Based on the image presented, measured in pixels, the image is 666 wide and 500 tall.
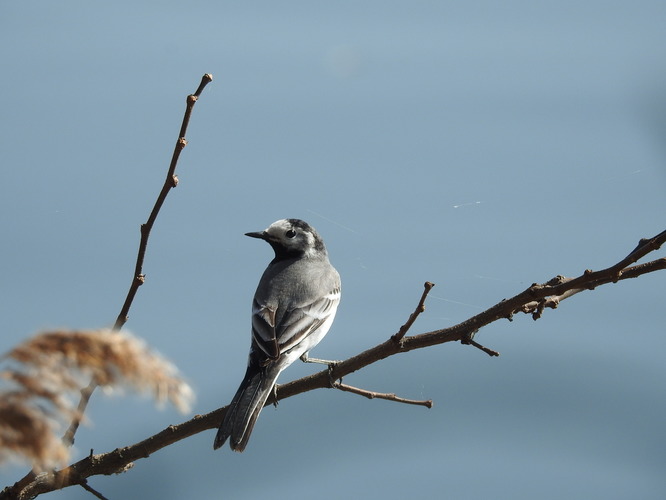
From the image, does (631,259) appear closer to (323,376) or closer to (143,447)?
(323,376)

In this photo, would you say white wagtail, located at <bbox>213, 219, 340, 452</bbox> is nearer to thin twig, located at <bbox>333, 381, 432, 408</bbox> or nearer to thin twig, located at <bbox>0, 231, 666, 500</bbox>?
thin twig, located at <bbox>0, 231, 666, 500</bbox>

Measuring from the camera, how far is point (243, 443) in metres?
3.28

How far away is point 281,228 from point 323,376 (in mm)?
2143

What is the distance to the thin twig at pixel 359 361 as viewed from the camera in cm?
237

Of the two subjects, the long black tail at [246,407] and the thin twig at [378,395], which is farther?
the long black tail at [246,407]

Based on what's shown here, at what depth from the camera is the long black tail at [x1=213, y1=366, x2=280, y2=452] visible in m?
3.22

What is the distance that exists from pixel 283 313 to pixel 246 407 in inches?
37.0

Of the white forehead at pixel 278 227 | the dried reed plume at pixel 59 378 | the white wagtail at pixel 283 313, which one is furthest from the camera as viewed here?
the white forehead at pixel 278 227

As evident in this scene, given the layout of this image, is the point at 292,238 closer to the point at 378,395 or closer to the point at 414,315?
the point at 378,395

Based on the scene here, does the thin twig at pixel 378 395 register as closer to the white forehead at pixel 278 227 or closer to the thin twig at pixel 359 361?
the thin twig at pixel 359 361

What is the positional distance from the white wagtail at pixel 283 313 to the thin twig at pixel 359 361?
0.23 meters

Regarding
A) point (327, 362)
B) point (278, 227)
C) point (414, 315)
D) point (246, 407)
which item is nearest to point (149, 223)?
point (414, 315)

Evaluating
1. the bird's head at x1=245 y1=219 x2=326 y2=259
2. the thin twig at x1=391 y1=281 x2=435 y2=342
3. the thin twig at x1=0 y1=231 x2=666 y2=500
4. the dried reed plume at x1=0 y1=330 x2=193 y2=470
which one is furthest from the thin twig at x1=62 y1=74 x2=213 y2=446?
the bird's head at x1=245 y1=219 x2=326 y2=259

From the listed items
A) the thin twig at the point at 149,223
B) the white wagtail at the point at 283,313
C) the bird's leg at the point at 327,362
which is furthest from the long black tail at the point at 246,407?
the thin twig at the point at 149,223
